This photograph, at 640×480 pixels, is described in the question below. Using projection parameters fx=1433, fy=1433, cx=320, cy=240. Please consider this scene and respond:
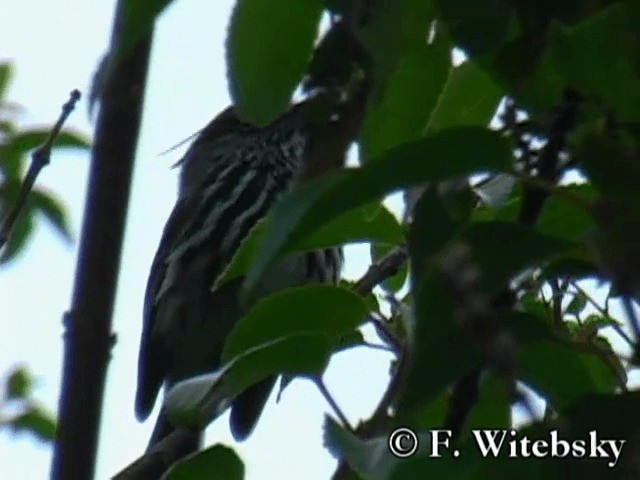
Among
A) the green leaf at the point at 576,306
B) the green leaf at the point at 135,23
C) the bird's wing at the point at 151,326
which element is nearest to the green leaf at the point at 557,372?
the green leaf at the point at 135,23

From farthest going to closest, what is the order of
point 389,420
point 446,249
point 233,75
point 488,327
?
point 389,420, point 233,75, point 446,249, point 488,327

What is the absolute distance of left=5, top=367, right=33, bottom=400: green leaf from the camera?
93.7 inches

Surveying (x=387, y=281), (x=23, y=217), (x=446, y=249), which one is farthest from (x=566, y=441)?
(x=23, y=217)

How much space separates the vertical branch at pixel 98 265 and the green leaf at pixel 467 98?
0.22m

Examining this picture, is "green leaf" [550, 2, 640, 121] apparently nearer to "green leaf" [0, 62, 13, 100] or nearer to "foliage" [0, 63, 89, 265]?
"foliage" [0, 63, 89, 265]

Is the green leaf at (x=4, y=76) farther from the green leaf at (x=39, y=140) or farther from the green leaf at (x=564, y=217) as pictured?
the green leaf at (x=564, y=217)

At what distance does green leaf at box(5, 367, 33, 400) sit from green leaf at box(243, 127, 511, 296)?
1.66 meters

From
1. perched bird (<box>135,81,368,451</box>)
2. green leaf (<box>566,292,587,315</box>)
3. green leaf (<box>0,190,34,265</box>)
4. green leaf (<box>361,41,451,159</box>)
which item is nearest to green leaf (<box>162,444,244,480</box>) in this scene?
green leaf (<box>361,41,451,159</box>)

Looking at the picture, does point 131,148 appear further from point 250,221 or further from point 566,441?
point 250,221

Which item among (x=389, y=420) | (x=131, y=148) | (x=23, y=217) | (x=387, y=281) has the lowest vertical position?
(x=389, y=420)

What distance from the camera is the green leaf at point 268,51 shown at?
911 mm

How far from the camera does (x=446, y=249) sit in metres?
0.78

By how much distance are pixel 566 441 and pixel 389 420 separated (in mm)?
261

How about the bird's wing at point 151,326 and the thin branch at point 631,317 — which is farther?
the bird's wing at point 151,326
